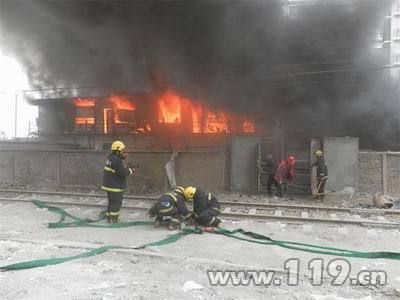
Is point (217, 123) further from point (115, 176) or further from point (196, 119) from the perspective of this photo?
point (115, 176)

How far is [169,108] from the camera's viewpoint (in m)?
20.6

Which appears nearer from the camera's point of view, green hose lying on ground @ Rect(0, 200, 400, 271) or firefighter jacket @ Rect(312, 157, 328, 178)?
green hose lying on ground @ Rect(0, 200, 400, 271)

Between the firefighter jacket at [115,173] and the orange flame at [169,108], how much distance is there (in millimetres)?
11791

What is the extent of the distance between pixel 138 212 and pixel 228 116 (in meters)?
10.0

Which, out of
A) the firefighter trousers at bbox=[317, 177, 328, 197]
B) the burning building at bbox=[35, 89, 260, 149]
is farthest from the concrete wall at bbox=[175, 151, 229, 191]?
the burning building at bbox=[35, 89, 260, 149]

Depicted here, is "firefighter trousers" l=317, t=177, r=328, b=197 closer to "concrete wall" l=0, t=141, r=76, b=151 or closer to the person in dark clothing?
the person in dark clothing

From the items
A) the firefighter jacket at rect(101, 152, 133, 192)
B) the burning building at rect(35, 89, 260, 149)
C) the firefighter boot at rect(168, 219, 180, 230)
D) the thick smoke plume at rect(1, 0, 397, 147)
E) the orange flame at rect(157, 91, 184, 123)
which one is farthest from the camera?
the orange flame at rect(157, 91, 184, 123)

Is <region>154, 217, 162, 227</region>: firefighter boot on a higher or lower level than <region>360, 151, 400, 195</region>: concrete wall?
lower

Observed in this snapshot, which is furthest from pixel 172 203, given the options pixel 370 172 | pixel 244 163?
pixel 370 172

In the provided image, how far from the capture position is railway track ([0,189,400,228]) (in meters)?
8.19

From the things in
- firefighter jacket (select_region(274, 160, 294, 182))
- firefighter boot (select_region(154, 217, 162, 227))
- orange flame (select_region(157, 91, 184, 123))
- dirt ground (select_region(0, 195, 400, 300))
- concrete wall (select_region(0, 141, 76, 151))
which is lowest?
dirt ground (select_region(0, 195, 400, 300))

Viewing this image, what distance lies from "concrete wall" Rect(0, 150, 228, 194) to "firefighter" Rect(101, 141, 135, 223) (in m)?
3.93

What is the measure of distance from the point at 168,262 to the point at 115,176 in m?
2.99

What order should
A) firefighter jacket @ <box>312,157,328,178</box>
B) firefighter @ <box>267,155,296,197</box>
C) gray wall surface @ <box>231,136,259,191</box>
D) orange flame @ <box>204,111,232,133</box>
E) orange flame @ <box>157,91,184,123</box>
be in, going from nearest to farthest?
1. firefighter jacket @ <box>312,157,328,178</box>
2. firefighter @ <box>267,155,296,197</box>
3. gray wall surface @ <box>231,136,259,191</box>
4. orange flame @ <box>204,111,232,133</box>
5. orange flame @ <box>157,91,184,123</box>
